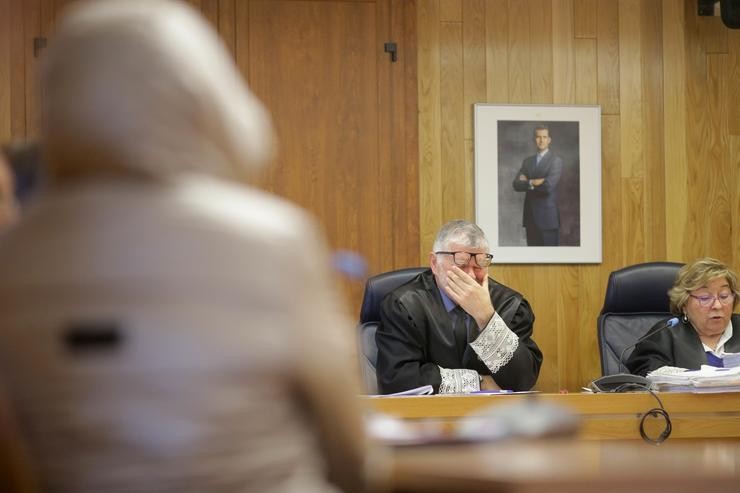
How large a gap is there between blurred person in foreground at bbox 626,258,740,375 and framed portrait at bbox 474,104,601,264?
1102 millimetres

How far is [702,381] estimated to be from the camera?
357 cm

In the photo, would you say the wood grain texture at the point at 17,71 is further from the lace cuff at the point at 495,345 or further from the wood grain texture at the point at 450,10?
the lace cuff at the point at 495,345

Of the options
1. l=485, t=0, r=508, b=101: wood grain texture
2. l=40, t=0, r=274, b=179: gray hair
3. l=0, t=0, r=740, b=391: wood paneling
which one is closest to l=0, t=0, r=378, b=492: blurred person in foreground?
l=40, t=0, r=274, b=179: gray hair

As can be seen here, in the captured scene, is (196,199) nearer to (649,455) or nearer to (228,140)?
(228,140)

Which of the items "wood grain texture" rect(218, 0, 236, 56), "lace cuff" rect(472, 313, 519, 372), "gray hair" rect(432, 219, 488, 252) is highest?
"wood grain texture" rect(218, 0, 236, 56)

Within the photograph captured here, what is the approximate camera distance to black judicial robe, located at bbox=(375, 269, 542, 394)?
4207mm

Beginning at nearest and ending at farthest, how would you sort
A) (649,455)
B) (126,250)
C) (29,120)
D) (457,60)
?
(126,250), (649,455), (29,120), (457,60)

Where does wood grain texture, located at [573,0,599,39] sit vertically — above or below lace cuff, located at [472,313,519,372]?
above

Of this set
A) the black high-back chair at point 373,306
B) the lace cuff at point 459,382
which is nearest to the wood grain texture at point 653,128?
the black high-back chair at point 373,306

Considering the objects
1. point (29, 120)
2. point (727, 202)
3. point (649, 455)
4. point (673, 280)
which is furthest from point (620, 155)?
point (649, 455)

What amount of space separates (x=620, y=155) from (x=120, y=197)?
4937mm

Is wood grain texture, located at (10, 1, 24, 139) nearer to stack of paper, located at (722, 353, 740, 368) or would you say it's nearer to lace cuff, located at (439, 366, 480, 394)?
lace cuff, located at (439, 366, 480, 394)

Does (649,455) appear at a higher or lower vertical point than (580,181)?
lower

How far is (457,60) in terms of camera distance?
18.7 ft
